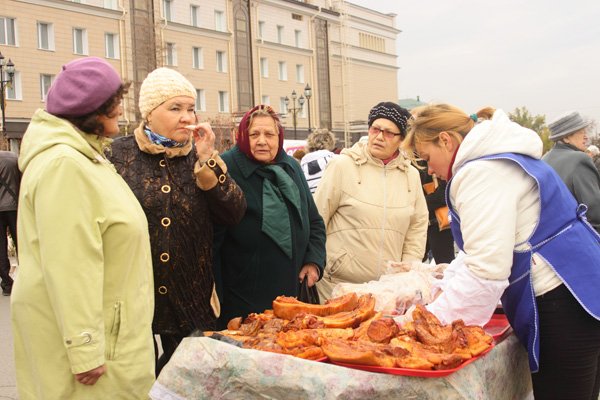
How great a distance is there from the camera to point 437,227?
19.3ft

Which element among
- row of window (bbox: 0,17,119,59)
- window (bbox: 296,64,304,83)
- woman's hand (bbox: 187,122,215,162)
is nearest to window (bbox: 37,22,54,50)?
row of window (bbox: 0,17,119,59)

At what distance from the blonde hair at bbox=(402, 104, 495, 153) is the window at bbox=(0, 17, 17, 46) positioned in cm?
2987

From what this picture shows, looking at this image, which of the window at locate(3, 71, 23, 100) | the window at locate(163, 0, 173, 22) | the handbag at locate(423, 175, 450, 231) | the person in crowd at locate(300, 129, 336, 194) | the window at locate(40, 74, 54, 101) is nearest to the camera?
the handbag at locate(423, 175, 450, 231)

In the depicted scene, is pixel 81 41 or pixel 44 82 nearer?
pixel 44 82

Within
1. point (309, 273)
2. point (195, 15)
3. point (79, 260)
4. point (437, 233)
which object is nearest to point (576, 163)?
point (437, 233)

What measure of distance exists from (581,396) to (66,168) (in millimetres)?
2306

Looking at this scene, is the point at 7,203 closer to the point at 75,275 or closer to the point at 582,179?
the point at 75,275

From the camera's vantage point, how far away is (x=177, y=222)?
2906mm

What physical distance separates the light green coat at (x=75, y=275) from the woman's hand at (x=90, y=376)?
1.2 inches

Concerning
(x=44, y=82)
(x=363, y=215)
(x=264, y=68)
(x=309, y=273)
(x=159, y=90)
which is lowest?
(x=309, y=273)

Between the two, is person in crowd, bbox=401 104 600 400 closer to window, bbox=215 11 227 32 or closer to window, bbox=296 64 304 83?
window, bbox=215 11 227 32

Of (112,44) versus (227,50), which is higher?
(227,50)

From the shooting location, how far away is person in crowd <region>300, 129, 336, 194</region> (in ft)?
19.5

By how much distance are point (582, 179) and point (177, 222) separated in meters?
4.03
